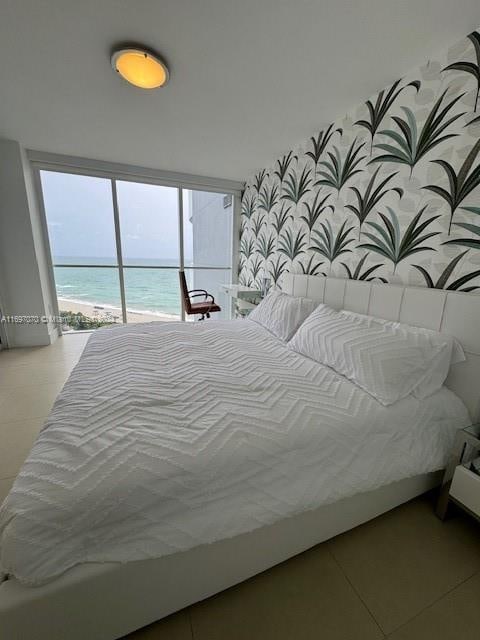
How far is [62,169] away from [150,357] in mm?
3357

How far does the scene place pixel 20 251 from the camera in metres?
3.18

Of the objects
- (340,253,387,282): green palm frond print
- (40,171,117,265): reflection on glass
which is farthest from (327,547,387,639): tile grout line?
(40,171,117,265): reflection on glass

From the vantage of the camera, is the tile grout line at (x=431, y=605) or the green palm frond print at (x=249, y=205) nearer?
the tile grout line at (x=431, y=605)

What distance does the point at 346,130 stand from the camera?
209 centimetres

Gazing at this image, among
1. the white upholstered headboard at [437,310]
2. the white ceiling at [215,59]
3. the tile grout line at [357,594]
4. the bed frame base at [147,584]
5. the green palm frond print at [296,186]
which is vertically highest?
the white ceiling at [215,59]

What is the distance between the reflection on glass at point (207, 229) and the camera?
13.8 feet

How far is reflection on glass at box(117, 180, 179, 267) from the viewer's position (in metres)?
3.80

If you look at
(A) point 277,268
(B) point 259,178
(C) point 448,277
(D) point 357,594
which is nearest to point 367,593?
(D) point 357,594

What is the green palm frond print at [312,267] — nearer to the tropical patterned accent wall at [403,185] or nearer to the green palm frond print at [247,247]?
the tropical patterned accent wall at [403,185]

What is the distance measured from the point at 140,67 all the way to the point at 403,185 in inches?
73.0

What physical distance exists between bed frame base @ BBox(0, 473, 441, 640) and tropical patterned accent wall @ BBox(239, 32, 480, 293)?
1.42 m

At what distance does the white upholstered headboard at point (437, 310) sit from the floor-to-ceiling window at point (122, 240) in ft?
9.20

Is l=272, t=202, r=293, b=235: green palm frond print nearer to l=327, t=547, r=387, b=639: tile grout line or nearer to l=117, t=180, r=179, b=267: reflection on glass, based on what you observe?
l=117, t=180, r=179, b=267: reflection on glass

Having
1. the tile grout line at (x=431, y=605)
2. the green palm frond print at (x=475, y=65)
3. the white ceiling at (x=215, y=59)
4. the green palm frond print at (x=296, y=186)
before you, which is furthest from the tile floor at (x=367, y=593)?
the green palm frond print at (x=296, y=186)
